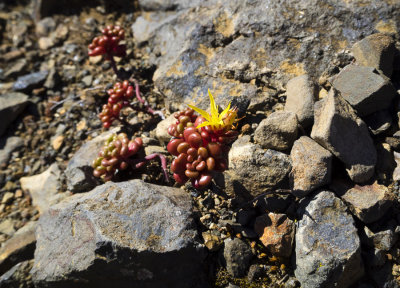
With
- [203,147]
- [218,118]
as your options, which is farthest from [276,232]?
[218,118]

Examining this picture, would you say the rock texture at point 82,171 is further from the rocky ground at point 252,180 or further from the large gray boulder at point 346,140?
the large gray boulder at point 346,140

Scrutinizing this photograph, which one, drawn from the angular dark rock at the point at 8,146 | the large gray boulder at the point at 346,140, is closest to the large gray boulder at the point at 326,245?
the large gray boulder at the point at 346,140

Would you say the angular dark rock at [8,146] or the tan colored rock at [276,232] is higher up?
the angular dark rock at [8,146]

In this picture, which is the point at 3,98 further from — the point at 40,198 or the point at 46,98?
the point at 40,198

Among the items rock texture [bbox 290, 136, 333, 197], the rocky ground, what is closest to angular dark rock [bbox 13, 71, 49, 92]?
the rocky ground

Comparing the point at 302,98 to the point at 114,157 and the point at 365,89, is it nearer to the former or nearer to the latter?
the point at 365,89

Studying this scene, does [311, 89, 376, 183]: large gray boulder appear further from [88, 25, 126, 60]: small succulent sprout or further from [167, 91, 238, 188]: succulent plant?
[88, 25, 126, 60]: small succulent sprout

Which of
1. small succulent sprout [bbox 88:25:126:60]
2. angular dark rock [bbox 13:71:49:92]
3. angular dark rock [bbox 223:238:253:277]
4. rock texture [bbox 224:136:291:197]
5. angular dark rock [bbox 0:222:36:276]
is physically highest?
small succulent sprout [bbox 88:25:126:60]
